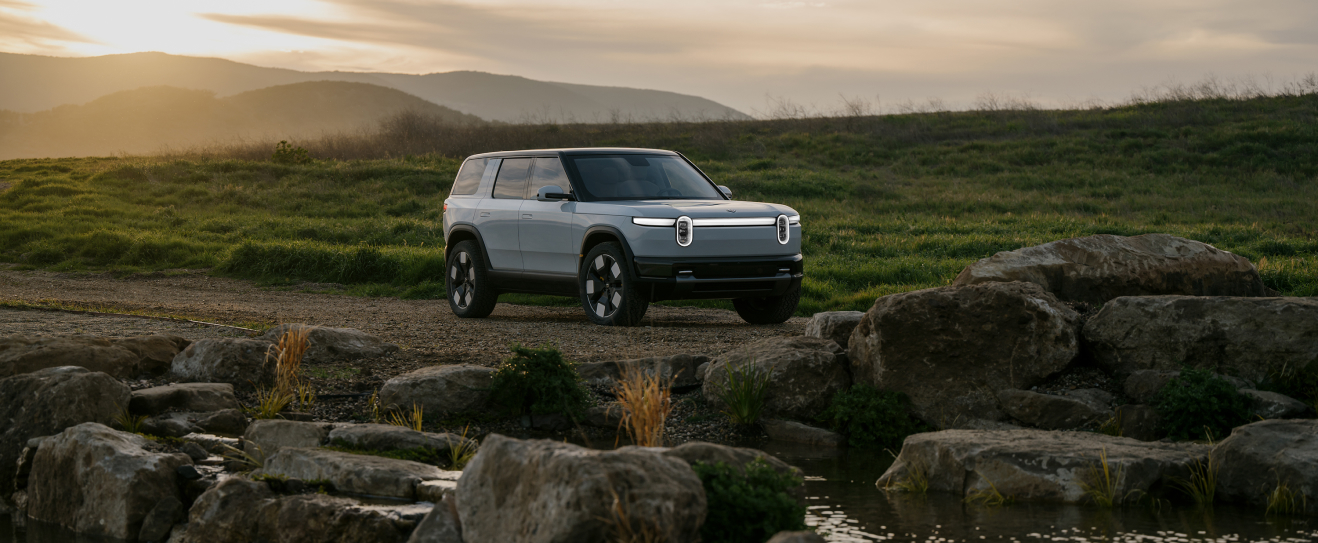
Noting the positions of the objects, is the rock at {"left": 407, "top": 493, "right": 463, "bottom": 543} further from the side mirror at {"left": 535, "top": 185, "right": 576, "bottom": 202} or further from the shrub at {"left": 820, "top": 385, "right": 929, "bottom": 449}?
the side mirror at {"left": 535, "top": 185, "right": 576, "bottom": 202}

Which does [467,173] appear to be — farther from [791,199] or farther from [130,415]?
[791,199]

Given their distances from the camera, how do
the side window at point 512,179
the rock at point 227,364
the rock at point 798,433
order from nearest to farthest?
the rock at point 798,433 < the rock at point 227,364 < the side window at point 512,179

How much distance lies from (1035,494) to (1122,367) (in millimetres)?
2465

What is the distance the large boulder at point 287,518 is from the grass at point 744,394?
9.73 ft

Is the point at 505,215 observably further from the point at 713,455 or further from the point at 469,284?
the point at 713,455

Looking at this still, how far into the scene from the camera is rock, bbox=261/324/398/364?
9273 millimetres

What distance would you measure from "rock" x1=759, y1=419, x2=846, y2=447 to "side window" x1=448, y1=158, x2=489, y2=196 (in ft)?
21.7

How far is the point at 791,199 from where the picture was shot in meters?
31.0

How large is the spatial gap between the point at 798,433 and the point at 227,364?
4.24 meters

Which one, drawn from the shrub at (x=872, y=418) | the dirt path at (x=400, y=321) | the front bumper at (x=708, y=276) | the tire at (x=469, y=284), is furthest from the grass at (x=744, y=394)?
the tire at (x=469, y=284)

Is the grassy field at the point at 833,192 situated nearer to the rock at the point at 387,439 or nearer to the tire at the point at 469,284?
the tire at the point at 469,284

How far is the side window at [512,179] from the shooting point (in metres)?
12.9

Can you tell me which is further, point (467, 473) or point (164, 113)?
point (164, 113)

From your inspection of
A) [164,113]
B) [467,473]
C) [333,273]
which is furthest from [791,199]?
[164,113]
